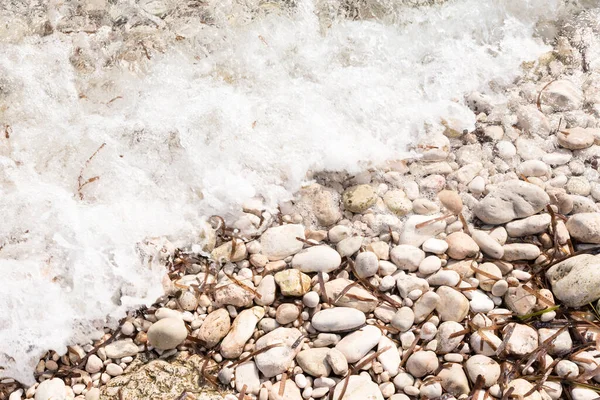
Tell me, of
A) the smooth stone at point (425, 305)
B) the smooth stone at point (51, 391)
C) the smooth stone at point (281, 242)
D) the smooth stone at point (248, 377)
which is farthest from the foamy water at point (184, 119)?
the smooth stone at point (425, 305)

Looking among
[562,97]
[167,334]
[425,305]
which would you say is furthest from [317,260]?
[562,97]

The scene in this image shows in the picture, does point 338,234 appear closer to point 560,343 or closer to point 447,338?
point 447,338

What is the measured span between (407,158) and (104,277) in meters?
1.85

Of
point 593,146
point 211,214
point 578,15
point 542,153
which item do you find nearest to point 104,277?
point 211,214

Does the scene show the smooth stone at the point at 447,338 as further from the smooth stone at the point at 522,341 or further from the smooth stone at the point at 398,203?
the smooth stone at the point at 398,203

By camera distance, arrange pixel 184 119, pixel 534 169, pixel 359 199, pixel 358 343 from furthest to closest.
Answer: pixel 184 119 < pixel 534 169 < pixel 359 199 < pixel 358 343

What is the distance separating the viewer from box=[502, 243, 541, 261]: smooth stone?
2678mm

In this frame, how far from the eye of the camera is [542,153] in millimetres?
3154

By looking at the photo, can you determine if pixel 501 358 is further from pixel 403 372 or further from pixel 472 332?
pixel 403 372

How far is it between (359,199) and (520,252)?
2.92 ft

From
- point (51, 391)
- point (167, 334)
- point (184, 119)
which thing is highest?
point (184, 119)

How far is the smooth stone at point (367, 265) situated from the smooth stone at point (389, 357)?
0.33 meters

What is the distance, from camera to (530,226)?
108 inches

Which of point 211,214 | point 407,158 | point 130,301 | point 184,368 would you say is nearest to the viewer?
point 184,368
